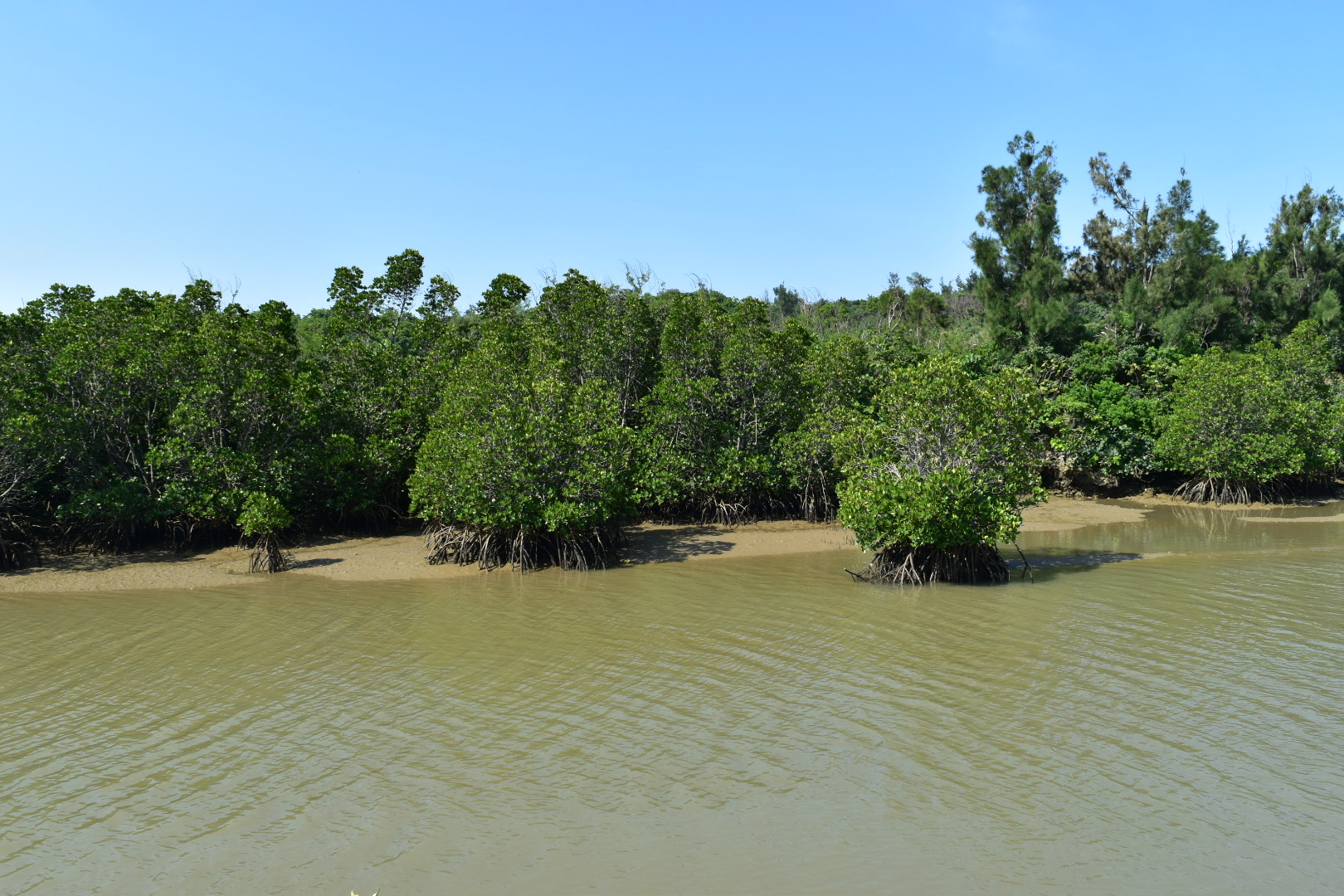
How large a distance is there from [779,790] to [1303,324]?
32327 millimetres

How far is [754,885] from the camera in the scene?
6.12 m

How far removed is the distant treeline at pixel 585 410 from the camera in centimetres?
1748

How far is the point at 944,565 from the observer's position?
15562 mm

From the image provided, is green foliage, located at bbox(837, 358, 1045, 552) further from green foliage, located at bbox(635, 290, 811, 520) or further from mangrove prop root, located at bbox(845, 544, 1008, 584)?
green foliage, located at bbox(635, 290, 811, 520)

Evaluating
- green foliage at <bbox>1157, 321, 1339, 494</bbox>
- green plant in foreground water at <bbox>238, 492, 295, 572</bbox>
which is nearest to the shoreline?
green plant in foreground water at <bbox>238, 492, 295, 572</bbox>

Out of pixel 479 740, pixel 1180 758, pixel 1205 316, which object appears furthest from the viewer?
pixel 1205 316

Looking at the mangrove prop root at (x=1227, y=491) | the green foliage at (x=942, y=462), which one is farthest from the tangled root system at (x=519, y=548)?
the mangrove prop root at (x=1227, y=491)

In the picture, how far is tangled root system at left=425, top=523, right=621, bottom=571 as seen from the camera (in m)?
17.8

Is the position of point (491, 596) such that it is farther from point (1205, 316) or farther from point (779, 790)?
point (1205, 316)

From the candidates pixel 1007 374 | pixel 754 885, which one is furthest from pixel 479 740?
pixel 1007 374

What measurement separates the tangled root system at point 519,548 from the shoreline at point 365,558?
34 centimetres

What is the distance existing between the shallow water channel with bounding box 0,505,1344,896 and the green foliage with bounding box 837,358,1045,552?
3.94 feet

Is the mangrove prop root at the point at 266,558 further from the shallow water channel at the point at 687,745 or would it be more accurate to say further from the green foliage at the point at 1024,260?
the green foliage at the point at 1024,260

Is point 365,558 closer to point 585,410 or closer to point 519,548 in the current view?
point 519,548
